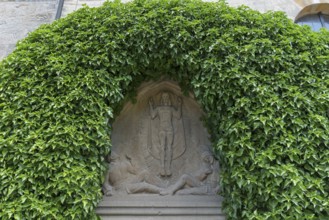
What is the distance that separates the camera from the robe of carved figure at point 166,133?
522cm

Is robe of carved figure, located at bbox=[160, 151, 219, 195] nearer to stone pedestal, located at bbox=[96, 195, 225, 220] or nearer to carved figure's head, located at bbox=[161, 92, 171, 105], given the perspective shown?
stone pedestal, located at bbox=[96, 195, 225, 220]

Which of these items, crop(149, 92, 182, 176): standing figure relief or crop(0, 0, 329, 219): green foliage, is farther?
crop(149, 92, 182, 176): standing figure relief

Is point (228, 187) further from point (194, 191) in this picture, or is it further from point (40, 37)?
point (40, 37)

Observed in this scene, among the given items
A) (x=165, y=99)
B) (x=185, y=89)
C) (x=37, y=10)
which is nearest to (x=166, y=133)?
(x=165, y=99)

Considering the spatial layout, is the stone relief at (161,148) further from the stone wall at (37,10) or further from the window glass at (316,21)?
the window glass at (316,21)

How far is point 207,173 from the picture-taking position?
514cm

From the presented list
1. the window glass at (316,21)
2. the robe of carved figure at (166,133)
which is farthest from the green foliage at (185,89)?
the window glass at (316,21)

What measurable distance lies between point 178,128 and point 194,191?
835 millimetres

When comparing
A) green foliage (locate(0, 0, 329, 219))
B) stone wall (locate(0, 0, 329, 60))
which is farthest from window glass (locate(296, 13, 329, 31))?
green foliage (locate(0, 0, 329, 219))

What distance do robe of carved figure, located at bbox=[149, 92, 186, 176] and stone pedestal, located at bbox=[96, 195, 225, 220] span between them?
39 centimetres

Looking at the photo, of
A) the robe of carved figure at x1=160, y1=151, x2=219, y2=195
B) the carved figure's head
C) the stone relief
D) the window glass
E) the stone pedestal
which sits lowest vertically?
the stone pedestal

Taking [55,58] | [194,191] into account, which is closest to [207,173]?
[194,191]

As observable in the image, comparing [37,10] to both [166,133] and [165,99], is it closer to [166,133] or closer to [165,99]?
[165,99]

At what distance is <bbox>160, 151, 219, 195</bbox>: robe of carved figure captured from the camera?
5.02 m
